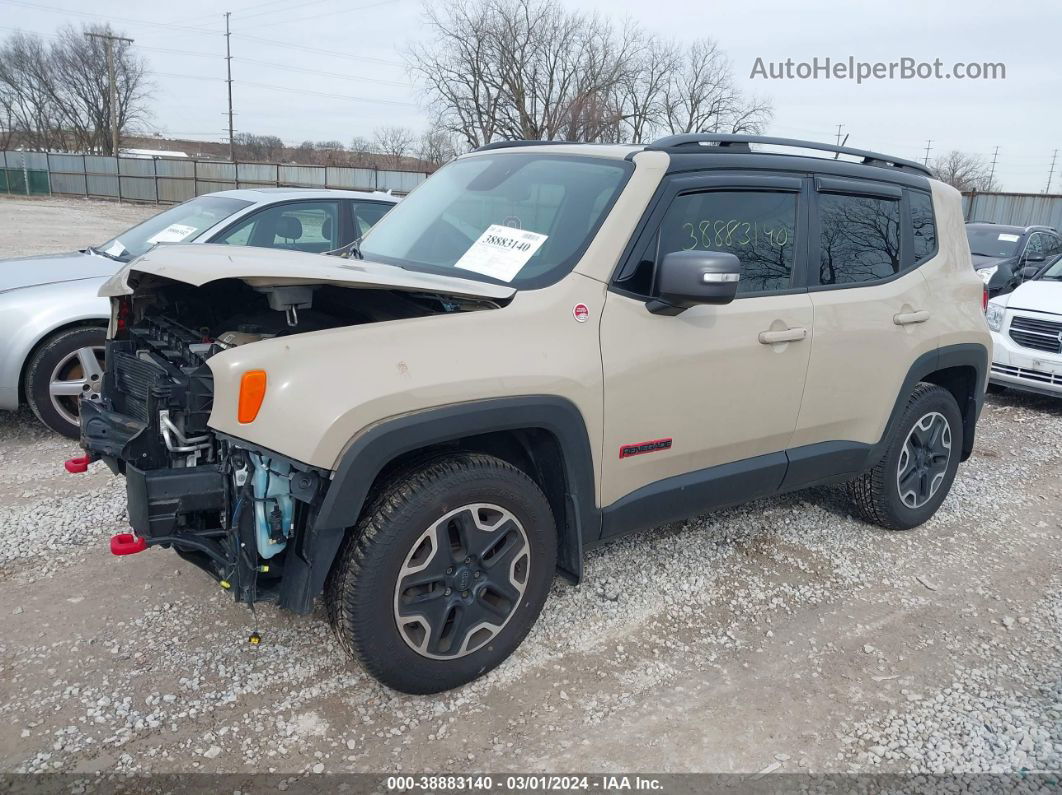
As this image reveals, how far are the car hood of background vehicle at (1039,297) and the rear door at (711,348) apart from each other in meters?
5.47

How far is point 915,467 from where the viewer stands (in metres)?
4.43

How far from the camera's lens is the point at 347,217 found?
245 inches

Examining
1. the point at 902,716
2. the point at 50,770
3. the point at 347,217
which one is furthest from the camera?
the point at 347,217

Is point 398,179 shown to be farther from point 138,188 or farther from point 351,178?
point 138,188

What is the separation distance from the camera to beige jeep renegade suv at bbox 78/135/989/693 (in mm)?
2486

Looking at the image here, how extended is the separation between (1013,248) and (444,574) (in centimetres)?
1181

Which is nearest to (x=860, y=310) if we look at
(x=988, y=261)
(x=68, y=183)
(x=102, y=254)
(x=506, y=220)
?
(x=506, y=220)

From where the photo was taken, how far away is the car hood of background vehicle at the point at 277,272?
248 cm

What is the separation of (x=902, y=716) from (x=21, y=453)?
5248mm

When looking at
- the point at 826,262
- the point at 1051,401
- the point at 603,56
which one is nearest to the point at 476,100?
the point at 603,56

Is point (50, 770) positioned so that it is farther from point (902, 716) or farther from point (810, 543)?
point (810, 543)

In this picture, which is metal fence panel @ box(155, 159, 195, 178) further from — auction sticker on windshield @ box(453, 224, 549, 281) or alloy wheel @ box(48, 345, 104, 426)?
auction sticker on windshield @ box(453, 224, 549, 281)

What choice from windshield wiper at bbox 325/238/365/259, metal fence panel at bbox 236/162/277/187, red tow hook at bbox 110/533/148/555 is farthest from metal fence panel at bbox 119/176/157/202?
red tow hook at bbox 110/533/148/555

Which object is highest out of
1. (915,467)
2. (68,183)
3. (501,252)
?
(68,183)
